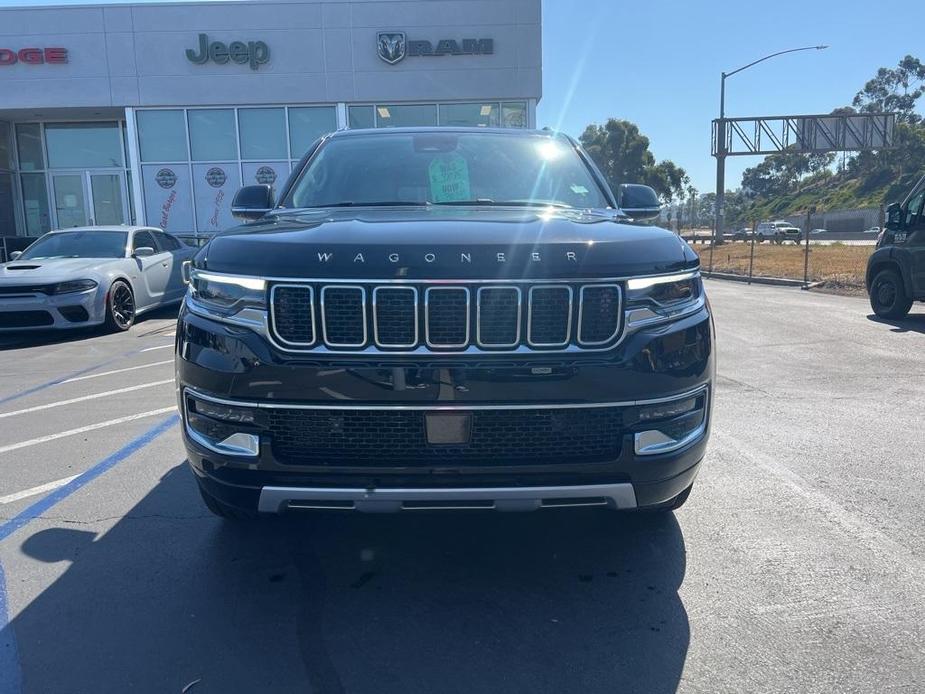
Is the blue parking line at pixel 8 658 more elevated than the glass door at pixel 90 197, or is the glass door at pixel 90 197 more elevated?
the glass door at pixel 90 197

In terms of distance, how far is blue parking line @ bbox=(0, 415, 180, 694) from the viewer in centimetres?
237

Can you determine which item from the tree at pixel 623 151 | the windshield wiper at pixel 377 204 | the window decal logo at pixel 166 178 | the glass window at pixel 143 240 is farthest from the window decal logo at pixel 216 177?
the tree at pixel 623 151

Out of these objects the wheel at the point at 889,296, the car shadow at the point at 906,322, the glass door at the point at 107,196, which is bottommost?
the car shadow at the point at 906,322

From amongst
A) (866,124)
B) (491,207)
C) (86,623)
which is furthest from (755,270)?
(866,124)

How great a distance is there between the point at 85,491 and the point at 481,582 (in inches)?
95.0

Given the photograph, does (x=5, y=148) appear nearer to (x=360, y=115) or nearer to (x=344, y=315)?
(x=360, y=115)

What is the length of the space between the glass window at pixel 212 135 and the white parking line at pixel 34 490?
650 inches

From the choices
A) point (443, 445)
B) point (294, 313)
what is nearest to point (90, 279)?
point (294, 313)

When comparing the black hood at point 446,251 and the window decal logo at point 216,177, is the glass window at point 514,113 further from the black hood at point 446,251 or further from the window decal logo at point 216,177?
the black hood at point 446,251

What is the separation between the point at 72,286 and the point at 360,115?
1144 cm

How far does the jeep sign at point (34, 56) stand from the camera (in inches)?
736

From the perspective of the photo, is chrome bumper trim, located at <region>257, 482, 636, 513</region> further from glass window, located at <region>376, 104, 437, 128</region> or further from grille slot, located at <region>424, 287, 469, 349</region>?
glass window, located at <region>376, 104, 437, 128</region>

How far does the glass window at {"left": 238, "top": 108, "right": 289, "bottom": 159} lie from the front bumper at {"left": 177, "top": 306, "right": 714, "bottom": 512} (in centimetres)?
1782

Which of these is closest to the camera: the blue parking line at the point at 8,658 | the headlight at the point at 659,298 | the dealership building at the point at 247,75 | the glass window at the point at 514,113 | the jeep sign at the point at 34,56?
the blue parking line at the point at 8,658
